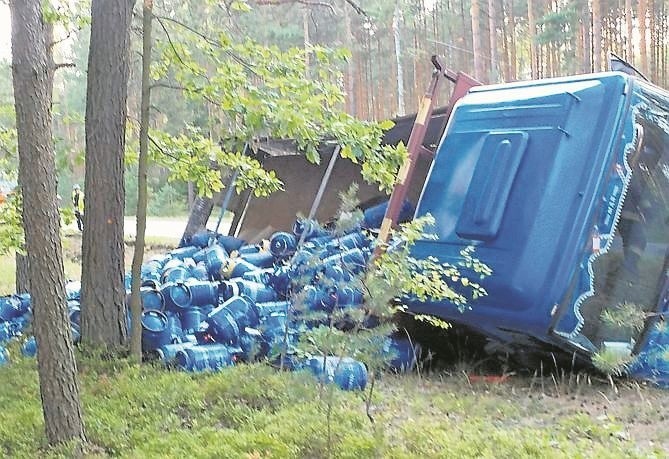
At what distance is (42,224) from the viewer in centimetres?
344

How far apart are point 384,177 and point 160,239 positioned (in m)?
12.9

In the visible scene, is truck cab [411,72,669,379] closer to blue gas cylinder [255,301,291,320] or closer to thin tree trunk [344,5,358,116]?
blue gas cylinder [255,301,291,320]

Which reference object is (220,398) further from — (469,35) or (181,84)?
(469,35)

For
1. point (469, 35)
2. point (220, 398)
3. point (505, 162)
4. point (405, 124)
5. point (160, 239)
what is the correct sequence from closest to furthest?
point (220, 398), point (505, 162), point (405, 124), point (160, 239), point (469, 35)

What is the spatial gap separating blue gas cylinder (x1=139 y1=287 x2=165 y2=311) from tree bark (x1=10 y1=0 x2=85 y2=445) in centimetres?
190

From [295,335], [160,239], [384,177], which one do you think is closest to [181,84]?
[384,177]

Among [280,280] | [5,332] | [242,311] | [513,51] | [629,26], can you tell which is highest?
[629,26]

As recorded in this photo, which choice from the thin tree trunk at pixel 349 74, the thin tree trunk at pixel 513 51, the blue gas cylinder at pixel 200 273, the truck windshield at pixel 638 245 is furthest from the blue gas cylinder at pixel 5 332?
the thin tree trunk at pixel 513 51

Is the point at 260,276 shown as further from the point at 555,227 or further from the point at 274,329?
the point at 555,227

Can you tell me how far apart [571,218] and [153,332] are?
2994 millimetres

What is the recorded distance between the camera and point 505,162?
5.06 meters

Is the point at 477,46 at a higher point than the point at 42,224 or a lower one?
higher

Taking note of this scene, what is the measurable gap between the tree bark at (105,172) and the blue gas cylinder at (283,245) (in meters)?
2.64

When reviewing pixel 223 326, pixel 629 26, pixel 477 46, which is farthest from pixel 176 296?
pixel 629 26
